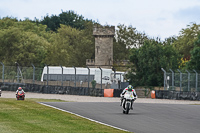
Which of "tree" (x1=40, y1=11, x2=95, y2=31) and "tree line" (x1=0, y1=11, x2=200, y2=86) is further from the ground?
"tree" (x1=40, y1=11, x2=95, y2=31)

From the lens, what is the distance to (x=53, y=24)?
445 feet

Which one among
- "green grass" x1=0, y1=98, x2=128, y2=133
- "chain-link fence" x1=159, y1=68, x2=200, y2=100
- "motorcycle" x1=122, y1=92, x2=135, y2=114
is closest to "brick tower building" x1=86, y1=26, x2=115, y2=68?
"chain-link fence" x1=159, y1=68, x2=200, y2=100

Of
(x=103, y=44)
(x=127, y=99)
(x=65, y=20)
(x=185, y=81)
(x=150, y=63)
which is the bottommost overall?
(x=127, y=99)

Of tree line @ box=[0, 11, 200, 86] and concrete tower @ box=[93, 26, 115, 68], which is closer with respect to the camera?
tree line @ box=[0, 11, 200, 86]

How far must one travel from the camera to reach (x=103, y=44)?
95000 mm

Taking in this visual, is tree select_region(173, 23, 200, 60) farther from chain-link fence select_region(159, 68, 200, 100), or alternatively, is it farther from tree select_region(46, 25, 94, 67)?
chain-link fence select_region(159, 68, 200, 100)

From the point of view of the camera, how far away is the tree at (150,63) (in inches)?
2255

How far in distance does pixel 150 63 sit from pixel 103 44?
37.5 meters

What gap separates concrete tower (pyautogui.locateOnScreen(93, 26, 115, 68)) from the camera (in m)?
94.2

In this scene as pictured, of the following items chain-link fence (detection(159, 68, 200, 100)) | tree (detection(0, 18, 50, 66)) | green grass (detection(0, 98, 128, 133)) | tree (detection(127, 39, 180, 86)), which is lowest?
green grass (detection(0, 98, 128, 133))

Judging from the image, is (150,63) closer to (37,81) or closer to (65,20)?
(37,81)

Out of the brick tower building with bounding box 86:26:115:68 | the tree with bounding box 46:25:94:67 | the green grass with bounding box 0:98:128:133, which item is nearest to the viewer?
the green grass with bounding box 0:98:128:133

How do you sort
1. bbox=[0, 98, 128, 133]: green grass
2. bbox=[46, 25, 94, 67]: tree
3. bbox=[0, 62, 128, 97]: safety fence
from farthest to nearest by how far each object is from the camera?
bbox=[46, 25, 94, 67]: tree → bbox=[0, 62, 128, 97]: safety fence → bbox=[0, 98, 128, 133]: green grass

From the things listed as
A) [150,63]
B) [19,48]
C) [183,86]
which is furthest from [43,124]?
[19,48]
